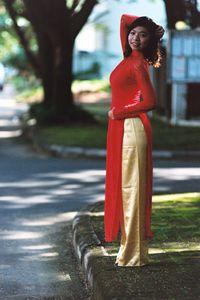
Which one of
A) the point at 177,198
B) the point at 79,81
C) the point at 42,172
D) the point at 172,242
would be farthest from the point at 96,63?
the point at 172,242

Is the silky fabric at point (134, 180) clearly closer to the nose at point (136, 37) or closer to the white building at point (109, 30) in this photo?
the nose at point (136, 37)

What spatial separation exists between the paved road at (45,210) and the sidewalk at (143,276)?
8.6 inches

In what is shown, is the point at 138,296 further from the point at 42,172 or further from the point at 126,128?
the point at 42,172

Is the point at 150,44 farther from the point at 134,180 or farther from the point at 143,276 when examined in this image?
the point at 143,276

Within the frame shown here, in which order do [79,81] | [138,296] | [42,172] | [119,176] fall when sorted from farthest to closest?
[79,81] → [42,172] → [119,176] → [138,296]

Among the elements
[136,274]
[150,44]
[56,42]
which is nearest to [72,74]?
[56,42]

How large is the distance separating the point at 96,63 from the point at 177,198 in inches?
1326

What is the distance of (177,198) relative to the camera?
9.35 meters

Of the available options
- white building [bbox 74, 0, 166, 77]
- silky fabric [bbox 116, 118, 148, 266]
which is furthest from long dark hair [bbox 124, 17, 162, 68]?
white building [bbox 74, 0, 166, 77]

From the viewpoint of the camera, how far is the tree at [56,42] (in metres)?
19.4

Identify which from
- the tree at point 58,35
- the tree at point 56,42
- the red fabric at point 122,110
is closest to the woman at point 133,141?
the red fabric at point 122,110

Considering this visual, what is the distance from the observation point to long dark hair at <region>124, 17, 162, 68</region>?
5.43 meters

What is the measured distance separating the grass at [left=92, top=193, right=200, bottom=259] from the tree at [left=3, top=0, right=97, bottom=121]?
35.5ft

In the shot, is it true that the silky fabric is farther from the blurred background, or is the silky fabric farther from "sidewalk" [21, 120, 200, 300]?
the blurred background
